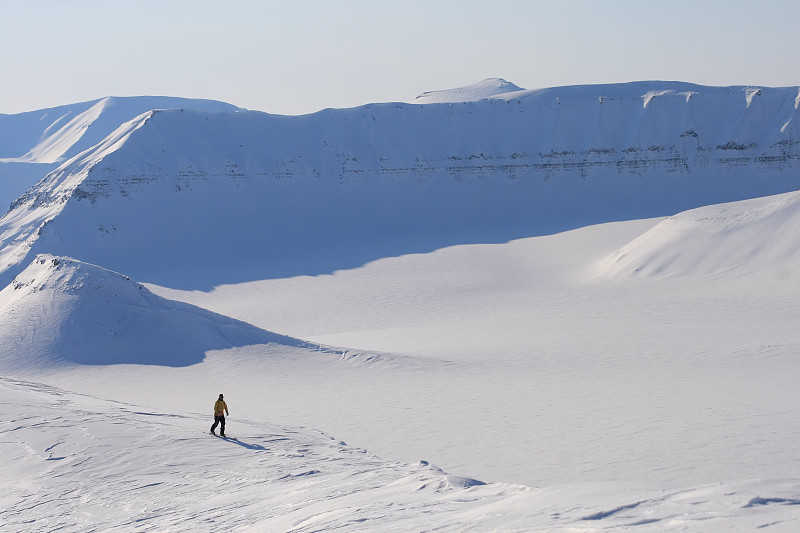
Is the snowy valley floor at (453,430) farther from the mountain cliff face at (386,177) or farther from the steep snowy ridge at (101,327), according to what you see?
the mountain cliff face at (386,177)

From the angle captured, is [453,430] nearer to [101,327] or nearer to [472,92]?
[101,327]

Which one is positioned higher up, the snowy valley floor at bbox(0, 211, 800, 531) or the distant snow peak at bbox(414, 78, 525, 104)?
the distant snow peak at bbox(414, 78, 525, 104)

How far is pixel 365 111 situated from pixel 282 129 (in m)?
7.87

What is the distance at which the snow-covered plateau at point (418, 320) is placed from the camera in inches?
461

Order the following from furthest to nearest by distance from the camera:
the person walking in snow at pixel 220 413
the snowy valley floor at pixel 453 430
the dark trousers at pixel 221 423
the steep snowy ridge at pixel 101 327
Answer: the steep snowy ridge at pixel 101 327, the dark trousers at pixel 221 423, the person walking in snow at pixel 220 413, the snowy valley floor at pixel 453 430

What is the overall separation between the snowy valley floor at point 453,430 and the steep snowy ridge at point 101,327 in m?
1.06

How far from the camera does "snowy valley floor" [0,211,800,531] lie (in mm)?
9461

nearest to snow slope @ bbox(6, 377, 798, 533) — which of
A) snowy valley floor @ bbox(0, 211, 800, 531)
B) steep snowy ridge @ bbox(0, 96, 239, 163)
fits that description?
snowy valley floor @ bbox(0, 211, 800, 531)

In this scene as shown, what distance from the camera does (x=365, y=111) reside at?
7481 cm

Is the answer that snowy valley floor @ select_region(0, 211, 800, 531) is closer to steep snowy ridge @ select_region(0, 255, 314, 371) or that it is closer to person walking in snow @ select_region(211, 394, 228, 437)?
person walking in snow @ select_region(211, 394, 228, 437)

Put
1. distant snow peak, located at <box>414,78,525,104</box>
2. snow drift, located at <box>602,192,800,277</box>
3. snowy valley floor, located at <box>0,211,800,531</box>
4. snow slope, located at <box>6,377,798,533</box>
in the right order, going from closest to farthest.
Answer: snow slope, located at <box>6,377,798,533</box>
snowy valley floor, located at <box>0,211,800,531</box>
snow drift, located at <box>602,192,800,277</box>
distant snow peak, located at <box>414,78,525,104</box>

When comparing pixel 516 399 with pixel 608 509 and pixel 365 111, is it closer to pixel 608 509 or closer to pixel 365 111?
pixel 608 509

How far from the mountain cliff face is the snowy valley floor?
87.1 feet

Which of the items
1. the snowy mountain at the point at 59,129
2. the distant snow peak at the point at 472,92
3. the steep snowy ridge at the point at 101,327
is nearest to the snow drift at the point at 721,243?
the steep snowy ridge at the point at 101,327
